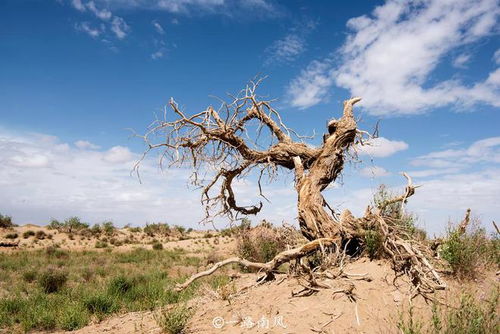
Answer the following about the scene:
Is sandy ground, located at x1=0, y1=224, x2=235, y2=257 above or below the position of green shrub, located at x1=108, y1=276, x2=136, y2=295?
above

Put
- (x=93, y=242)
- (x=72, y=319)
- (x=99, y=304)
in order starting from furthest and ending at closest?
(x=93, y=242) → (x=99, y=304) → (x=72, y=319)

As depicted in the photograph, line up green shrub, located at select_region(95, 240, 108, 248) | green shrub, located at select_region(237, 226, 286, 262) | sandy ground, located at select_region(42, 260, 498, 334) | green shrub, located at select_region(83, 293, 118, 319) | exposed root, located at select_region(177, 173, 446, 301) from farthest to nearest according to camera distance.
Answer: green shrub, located at select_region(95, 240, 108, 248)
green shrub, located at select_region(237, 226, 286, 262)
green shrub, located at select_region(83, 293, 118, 319)
exposed root, located at select_region(177, 173, 446, 301)
sandy ground, located at select_region(42, 260, 498, 334)

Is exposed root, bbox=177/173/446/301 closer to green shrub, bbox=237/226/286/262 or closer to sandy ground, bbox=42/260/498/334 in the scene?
sandy ground, bbox=42/260/498/334

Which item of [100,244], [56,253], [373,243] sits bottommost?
[56,253]

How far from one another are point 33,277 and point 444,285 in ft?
47.1

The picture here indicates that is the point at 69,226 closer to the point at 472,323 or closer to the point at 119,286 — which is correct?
the point at 119,286

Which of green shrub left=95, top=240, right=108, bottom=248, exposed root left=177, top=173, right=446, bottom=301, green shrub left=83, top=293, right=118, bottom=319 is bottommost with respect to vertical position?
green shrub left=83, top=293, right=118, bottom=319

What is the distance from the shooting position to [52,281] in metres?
12.8

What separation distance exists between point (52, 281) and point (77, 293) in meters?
2.47

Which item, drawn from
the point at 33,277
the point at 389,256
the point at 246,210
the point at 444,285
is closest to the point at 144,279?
the point at 33,277

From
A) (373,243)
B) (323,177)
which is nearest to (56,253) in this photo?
(323,177)

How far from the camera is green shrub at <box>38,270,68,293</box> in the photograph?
12586 millimetres

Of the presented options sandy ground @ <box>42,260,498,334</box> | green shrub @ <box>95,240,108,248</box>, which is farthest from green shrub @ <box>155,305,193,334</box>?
green shrub @ <box>95,240,108,248</box>

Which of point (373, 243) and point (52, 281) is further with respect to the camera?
point (52, 281)
